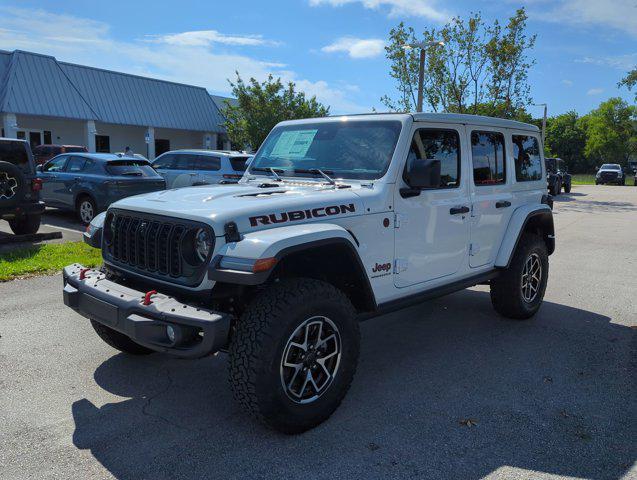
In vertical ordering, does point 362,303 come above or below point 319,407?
above

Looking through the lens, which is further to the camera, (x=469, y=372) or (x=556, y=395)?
(x=469, y=372)

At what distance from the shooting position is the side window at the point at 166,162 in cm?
1415

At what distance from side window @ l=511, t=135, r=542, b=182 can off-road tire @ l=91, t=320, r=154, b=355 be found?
154 inches

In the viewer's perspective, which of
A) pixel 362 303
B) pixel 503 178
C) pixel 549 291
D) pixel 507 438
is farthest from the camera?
pixel 549 291

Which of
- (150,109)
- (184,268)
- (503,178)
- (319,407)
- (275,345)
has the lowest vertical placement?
(319,407)

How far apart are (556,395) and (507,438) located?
0.84 meters

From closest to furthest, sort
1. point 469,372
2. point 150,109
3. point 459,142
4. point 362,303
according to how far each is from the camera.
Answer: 1. point 362,303
2. point 469,372
3. point 459,142
4. point 150,109

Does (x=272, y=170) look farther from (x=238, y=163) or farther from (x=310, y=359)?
(x=238, y=163)

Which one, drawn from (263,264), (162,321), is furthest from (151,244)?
(263,264)

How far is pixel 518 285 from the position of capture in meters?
5.28

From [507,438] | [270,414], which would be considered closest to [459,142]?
[507,438]

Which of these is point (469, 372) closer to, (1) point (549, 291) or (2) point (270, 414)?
(2) point (270, 414)

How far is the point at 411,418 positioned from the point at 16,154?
844 centimetres

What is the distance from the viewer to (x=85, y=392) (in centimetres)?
378
